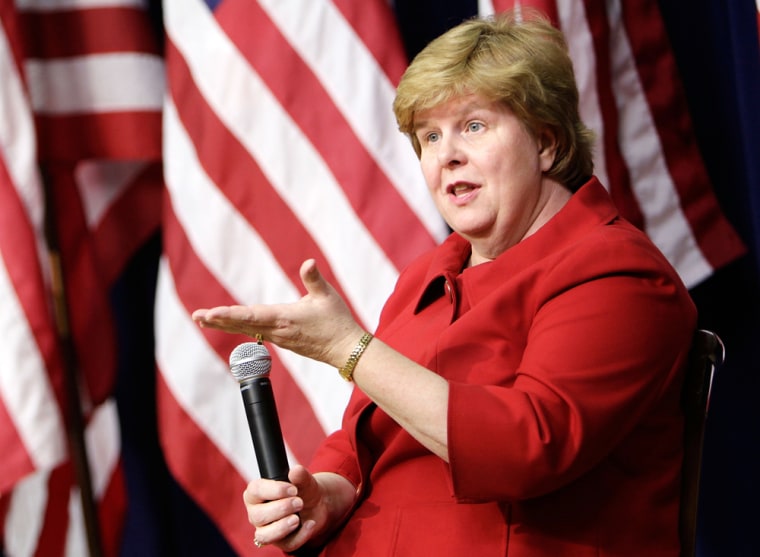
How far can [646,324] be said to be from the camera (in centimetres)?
111

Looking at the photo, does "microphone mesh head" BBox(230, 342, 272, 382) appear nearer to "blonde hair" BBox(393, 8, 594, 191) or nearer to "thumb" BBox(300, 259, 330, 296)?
"thumb" BBox(300, 259, 330, 296)

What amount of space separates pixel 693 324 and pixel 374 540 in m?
0.46

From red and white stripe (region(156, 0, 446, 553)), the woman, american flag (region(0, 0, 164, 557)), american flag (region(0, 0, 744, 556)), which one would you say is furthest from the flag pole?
the woman

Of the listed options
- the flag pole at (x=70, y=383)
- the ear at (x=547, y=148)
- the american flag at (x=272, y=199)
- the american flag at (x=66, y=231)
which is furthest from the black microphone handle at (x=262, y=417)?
the flag pole at (x=70, y=383)

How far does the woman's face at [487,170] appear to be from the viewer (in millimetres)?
1284

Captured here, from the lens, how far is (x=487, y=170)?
1.29 metres

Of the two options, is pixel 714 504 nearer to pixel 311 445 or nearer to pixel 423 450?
pixel 311 445

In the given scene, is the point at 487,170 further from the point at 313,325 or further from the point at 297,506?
the point at 297,506

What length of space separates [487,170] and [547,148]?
9cm

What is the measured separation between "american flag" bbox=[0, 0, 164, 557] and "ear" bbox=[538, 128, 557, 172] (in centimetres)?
141

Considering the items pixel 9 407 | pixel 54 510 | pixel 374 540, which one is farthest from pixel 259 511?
pixel 54 510

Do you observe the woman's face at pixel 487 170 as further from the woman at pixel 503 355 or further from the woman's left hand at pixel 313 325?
the woman's left hand at pixel 313 325

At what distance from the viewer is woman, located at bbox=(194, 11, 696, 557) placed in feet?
3.54

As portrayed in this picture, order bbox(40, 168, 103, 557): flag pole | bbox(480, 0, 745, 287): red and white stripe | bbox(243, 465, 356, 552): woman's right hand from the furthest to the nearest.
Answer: bbox(40, 168, 103, 557): flag pole, bbox(480, 0, 745, 287): red and white stripe, bbox(243, 465, 356, 552): woman's right hand
